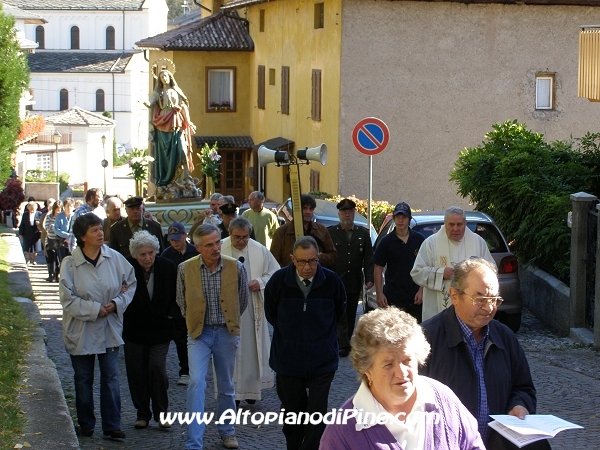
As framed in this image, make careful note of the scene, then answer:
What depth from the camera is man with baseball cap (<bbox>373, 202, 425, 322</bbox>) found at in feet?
34.8

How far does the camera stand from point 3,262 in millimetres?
17188

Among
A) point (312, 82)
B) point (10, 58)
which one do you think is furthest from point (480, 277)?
point (312, 82)

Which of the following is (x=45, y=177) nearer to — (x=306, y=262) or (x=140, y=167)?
(x=140, y=167)

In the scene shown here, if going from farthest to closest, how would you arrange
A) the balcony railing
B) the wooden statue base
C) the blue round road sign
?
the balcony railing → the wooden statue base → the blue round road sign

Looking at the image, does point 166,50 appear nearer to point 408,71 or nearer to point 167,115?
point 408,71

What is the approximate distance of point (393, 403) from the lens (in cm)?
406

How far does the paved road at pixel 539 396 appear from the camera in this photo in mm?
8281

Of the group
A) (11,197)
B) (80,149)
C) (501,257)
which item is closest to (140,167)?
(11,197)

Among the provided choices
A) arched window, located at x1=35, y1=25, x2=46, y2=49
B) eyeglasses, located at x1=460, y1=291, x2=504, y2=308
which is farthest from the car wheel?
arched window, located at x1=35, y1=25, x2=46, y2=49

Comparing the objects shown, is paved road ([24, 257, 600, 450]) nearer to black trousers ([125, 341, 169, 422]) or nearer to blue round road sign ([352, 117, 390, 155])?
black trousers ([125, 341, 169, 422])

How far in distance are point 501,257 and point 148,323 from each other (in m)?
5.54

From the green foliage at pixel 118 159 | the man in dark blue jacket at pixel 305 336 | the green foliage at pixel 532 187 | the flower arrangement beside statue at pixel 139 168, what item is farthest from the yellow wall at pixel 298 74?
the green foliage at pixel 118 159

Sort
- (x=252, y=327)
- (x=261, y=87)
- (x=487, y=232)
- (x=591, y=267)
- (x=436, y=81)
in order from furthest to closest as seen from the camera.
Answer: (x=261, y=87) → (x=436, y=81) → (x=487, y=232) → (x=591, y=267) → (x=252, y=327)

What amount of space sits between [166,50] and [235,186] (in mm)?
6135
